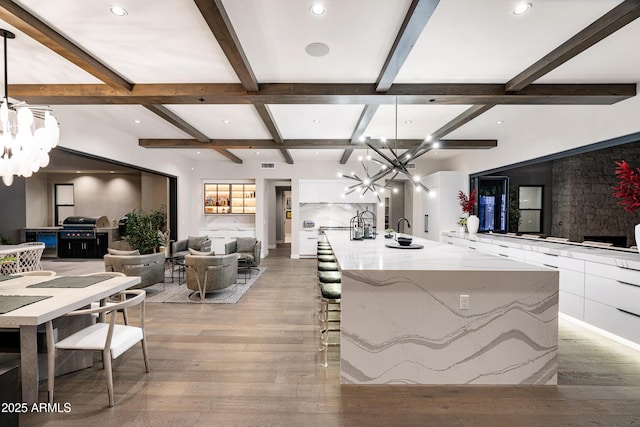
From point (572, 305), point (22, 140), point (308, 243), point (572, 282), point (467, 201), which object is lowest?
point (572, 305)

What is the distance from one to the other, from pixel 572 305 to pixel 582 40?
303 centimetres

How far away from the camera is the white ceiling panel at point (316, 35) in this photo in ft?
7.16

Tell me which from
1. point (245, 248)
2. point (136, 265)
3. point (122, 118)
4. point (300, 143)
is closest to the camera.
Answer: point (136, 265)

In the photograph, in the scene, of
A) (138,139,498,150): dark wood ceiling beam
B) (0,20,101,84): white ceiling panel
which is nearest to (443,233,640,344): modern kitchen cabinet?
(138,139,498,150): dark wood ceiling beam

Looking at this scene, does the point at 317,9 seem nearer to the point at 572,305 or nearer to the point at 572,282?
the point at 572,282

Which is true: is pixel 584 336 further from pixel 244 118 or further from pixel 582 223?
pixel 244 118

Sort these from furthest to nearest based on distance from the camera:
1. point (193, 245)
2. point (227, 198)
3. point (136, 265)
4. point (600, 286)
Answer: point (227, 198) < point (193, 245) < point (136, 265) < point (600, 286)

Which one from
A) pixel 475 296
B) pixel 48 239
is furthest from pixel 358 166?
pixel 48 239

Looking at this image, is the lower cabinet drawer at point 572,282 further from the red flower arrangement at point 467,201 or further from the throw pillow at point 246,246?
the throw pillow at point 246,246

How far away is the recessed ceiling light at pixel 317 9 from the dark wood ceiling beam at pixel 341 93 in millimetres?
1200

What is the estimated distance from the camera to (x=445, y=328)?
2.45 m

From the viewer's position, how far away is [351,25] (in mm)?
2389

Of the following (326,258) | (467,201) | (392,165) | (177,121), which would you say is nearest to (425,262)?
(392,165)

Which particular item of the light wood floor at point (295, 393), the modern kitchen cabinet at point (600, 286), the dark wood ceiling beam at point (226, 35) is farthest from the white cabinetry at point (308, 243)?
the dark wood ceiling beam at point (226, 35)
